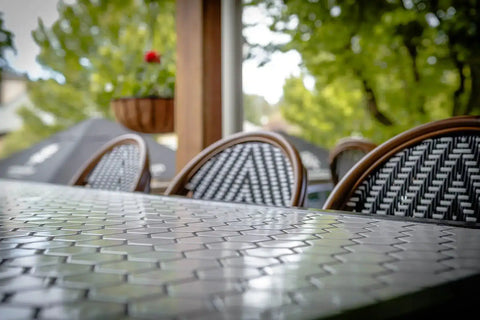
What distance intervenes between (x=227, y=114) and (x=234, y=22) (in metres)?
0.51

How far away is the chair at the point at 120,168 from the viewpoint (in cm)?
195

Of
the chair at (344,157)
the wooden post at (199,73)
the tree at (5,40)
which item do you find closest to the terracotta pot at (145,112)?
the wooden post at (199,73)

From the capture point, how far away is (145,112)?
11.4 ft

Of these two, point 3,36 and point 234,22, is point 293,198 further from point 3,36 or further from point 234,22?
point 3,36

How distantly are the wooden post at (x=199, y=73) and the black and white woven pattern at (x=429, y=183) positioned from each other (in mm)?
1761

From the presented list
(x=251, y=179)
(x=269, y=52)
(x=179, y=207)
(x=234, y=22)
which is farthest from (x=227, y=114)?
(x=179, y=207)

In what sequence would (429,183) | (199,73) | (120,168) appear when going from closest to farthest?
(429,183) < (120,168) < (199,73)

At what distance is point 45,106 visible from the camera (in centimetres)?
927

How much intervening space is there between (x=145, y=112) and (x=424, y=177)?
98.5 inches

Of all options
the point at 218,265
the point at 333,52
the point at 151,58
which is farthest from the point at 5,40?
the point at 218,265

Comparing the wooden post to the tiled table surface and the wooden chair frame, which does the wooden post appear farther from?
the tiled table surface

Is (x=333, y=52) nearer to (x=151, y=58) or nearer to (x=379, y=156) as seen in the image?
(x=151, y=58)

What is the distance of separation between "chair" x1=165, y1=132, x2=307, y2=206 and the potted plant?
6.04 ft

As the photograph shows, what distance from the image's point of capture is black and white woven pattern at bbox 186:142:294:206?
154 centimetres
